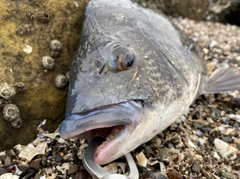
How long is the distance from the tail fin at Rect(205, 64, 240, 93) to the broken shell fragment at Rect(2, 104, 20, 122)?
80.3 inches

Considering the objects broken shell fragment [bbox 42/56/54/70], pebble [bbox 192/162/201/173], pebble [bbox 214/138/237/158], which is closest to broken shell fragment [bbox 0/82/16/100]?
broken shell fragment [bbox 42/56/54/70]

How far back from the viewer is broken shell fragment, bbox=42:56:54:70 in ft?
8.20

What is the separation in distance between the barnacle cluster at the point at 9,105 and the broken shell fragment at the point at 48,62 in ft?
0.97

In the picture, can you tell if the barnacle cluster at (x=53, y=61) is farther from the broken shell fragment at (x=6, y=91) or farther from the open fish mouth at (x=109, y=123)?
the open fish mouth at (x=109, y=123)

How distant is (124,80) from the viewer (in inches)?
78.1

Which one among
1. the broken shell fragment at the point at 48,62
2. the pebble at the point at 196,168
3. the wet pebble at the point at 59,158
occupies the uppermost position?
the broken shell fragment at the point at 48,62

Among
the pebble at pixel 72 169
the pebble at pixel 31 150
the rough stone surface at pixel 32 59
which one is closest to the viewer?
the pebble at pixel 72 169

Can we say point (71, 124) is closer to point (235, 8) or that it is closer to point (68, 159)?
point (68, 159)

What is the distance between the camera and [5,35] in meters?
2.44

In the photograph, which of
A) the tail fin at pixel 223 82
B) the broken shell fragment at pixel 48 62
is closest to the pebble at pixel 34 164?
the broken shell fragment at pixel 48 62

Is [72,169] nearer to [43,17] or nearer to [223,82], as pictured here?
[43,17]

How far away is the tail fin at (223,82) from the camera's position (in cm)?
337

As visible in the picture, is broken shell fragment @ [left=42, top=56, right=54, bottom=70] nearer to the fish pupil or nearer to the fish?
the fish

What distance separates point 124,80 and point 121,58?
149 mm
